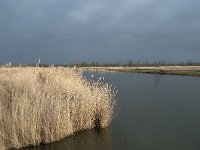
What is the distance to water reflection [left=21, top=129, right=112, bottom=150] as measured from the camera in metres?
11.6

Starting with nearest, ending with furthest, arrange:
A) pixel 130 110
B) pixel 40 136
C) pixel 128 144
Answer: pixel 40 136, pixel 128 144, pixel 130 110

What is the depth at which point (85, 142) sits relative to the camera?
1239 cm

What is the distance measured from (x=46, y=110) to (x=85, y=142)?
1884 mm

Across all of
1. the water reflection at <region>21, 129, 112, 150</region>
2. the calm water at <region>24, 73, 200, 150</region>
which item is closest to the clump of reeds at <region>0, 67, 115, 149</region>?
the water reflection at <region>21, 129, 112, 150</region>

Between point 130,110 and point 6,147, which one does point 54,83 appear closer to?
point 6,147

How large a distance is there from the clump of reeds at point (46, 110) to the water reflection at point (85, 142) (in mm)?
195

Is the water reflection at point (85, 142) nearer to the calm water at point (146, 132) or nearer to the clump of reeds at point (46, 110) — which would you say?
the calm water at point (146, 132)

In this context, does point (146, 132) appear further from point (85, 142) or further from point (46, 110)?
point (46, 110)

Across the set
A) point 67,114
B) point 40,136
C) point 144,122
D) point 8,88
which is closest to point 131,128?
point 144,122

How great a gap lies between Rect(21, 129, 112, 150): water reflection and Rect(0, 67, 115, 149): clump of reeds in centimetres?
19

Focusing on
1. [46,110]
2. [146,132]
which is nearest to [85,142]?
[46,110]

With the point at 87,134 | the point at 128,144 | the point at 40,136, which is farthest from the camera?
the point at 87,134

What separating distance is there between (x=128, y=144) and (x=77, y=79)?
18.0 feet

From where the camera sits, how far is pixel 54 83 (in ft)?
47.4
